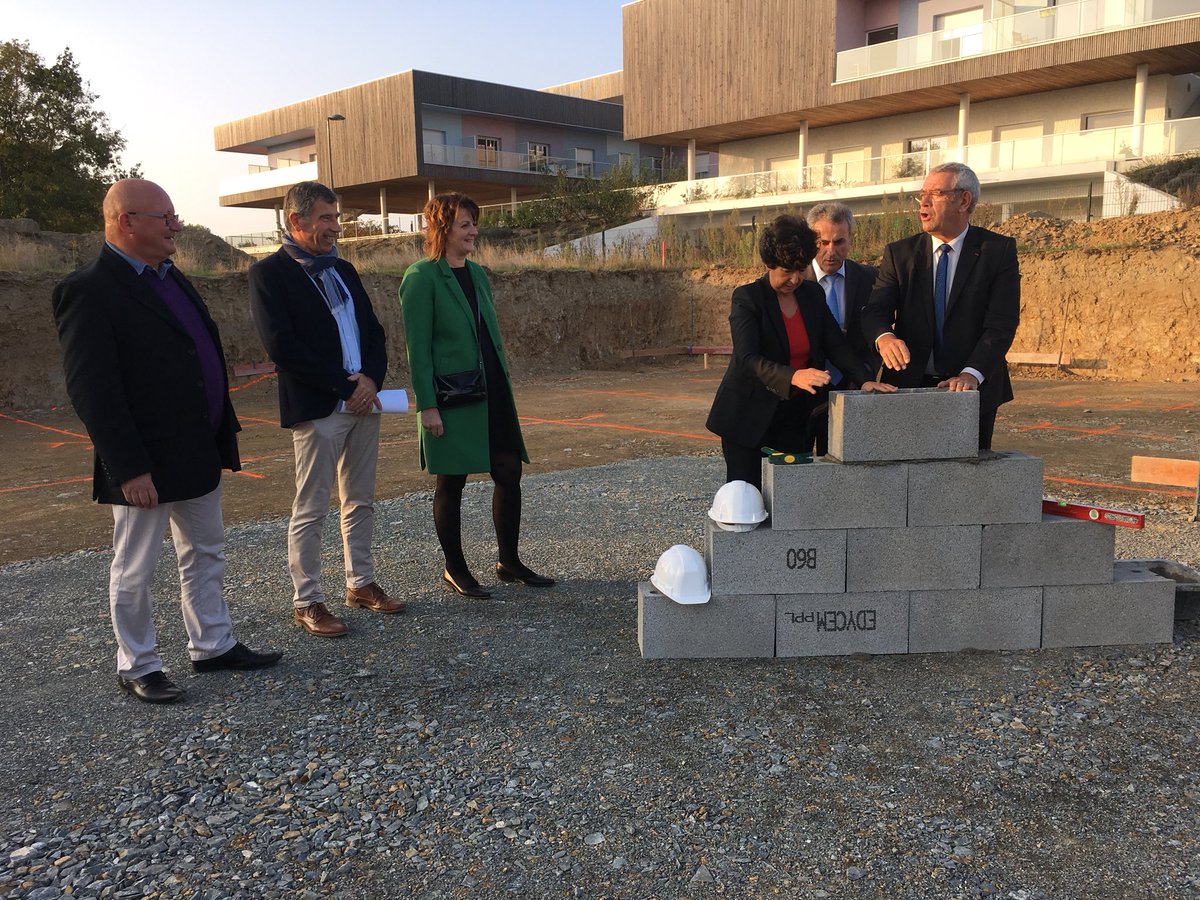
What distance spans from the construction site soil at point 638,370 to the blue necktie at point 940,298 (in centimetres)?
369

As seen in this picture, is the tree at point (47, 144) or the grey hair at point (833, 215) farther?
the tree at point (47, 144)

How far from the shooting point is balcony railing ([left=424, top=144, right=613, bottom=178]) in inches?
1395

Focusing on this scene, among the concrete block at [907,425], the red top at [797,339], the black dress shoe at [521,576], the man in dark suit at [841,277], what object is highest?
the man in dark suit at [841,277]

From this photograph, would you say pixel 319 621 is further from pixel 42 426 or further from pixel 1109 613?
pixel 42 426

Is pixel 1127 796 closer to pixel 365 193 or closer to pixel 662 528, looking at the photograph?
pixel 662 528

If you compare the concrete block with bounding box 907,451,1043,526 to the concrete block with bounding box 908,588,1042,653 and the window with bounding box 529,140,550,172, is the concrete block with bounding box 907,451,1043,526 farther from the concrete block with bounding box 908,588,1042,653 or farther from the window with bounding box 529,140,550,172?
the window with bounding box 529,140,550,172

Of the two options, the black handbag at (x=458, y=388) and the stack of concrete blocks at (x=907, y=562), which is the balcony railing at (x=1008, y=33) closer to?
the stack of concrete blocks at (x=907, y=562)

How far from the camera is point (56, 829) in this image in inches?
105

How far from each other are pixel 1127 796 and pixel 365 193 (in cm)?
4082

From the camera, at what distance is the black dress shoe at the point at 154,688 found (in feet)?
11.5

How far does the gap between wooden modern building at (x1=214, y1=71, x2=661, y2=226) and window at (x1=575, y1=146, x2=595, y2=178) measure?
0.19ft

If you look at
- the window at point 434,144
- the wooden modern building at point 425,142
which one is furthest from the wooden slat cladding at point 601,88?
the window at point 434,144

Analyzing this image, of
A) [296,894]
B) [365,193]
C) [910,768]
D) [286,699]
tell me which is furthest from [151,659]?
[365,193]

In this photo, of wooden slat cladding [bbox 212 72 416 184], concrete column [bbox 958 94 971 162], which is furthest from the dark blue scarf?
wooden slat cladding [bbox 212 72 416 184]
